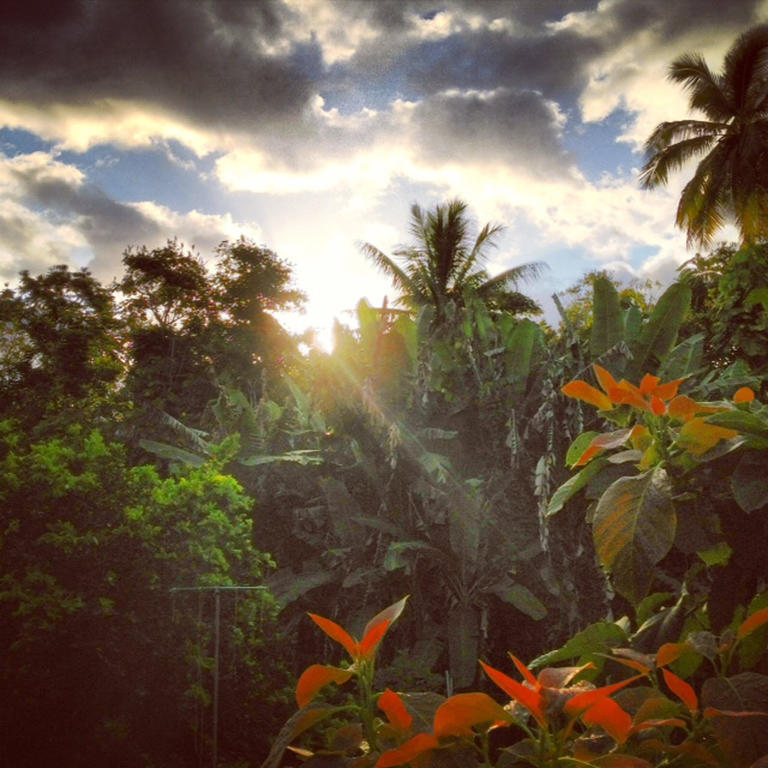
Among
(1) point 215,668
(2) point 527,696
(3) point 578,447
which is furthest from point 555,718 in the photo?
(1) point 215,668

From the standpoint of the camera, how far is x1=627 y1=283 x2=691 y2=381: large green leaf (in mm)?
5910

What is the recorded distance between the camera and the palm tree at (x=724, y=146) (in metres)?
19.1

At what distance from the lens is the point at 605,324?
618cm

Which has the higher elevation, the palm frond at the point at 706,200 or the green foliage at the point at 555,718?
the palm frond at the point at 706,200

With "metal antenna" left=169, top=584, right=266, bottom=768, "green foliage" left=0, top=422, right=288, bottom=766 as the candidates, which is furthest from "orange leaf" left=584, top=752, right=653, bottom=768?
"green foliage" left=0, top=422, right=288, bottom=766

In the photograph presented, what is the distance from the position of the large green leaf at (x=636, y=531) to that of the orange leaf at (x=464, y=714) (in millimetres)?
284

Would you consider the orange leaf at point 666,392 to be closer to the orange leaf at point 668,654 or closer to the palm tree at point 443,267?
the orange leaf at point 668,654

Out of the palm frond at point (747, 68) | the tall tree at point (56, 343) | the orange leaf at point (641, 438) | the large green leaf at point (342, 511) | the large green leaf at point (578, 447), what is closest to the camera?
the orange leaf at point (641, 438)

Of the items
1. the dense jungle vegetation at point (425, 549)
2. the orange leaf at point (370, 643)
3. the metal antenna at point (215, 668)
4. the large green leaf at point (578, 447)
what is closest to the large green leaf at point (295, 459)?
the dense jungle vegetation at point (425, 549)

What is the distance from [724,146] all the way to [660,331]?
17.6m

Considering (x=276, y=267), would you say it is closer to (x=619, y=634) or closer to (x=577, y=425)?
(x=577, y=425)

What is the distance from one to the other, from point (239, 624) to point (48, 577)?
1.14 m

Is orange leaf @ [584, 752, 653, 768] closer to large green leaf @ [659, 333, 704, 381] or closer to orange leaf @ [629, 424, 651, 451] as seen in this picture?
orange leaf @ [629, 424, 651, 451]

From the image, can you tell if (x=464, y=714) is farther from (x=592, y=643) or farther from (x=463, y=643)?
(x=463, y=643)
